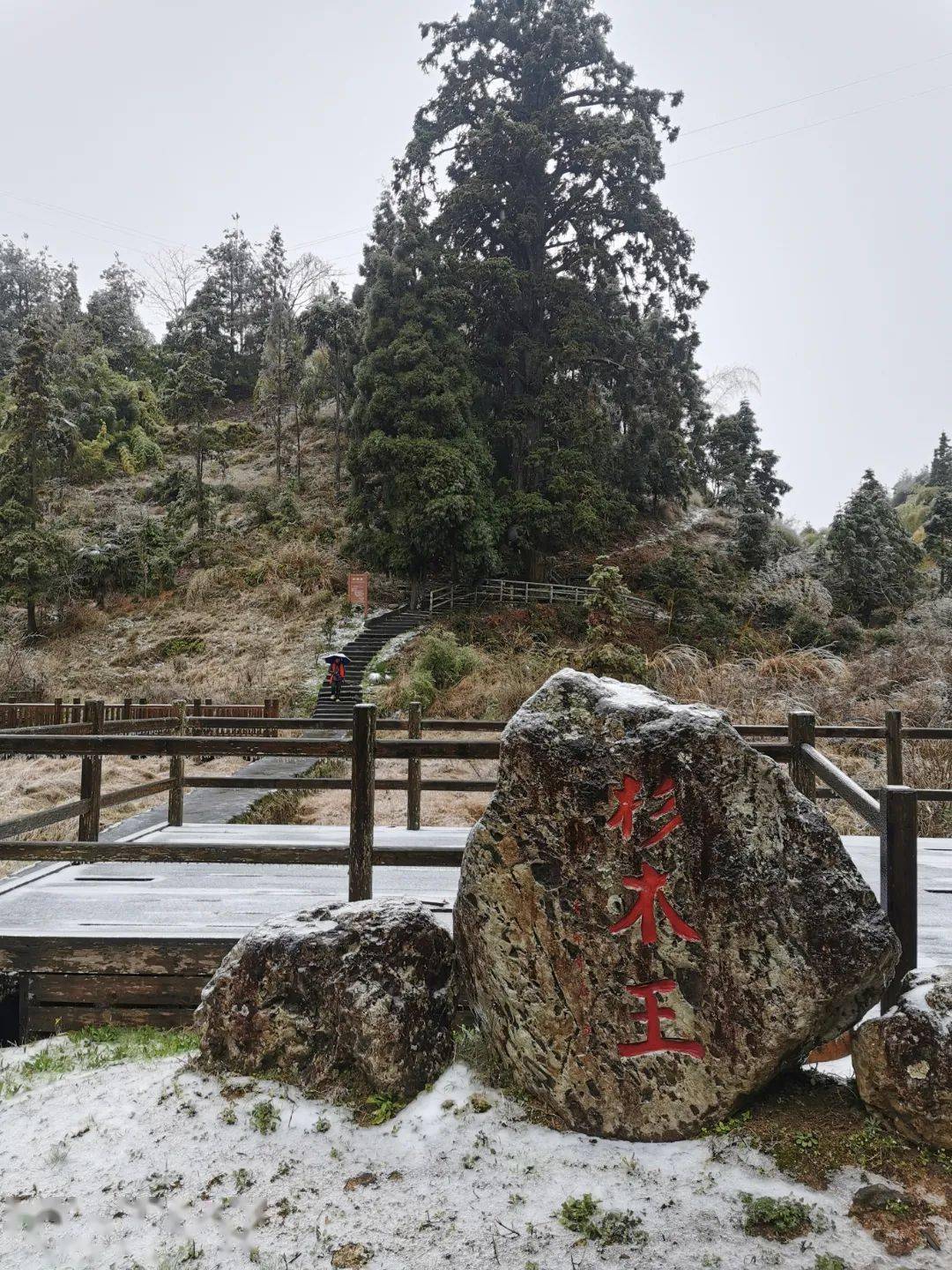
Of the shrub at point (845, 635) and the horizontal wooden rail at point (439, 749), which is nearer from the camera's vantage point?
the horizontal wooden rail at point (439, 749)

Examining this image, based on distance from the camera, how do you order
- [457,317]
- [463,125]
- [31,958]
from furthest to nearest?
[463,125] → [457,317] → [31,958]

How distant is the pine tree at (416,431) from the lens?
21.3 meters

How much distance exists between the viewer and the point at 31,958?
3729mm

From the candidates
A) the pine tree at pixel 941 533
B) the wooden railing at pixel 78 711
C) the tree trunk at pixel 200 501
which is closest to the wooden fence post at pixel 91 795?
the wooden railing at pixel 78 711

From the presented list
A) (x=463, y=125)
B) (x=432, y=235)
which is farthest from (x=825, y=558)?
(x=463, y=125)

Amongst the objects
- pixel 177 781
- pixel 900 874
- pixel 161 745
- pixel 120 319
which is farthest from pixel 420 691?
pixel 120 319

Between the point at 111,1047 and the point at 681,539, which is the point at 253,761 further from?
the point at 681,539

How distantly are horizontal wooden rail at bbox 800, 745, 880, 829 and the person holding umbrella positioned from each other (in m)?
15.8

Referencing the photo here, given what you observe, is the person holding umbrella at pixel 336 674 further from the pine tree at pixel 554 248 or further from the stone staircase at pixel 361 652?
the pine tree at pixel 554 248

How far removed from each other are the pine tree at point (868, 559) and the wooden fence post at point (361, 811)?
2177 cm

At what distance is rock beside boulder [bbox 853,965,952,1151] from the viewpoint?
8.29 ft

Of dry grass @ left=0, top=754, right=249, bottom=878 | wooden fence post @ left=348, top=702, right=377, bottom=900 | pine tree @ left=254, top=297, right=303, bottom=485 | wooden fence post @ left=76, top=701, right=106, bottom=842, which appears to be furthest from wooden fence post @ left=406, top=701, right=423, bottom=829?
pine tree @ left=254, top=297, right=303, bottom=485

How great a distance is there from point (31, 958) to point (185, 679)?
60.2 ft

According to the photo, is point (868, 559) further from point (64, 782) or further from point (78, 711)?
point (64, 782)
